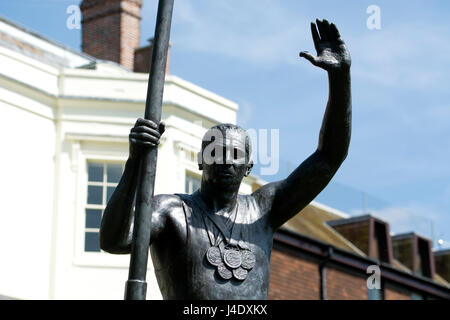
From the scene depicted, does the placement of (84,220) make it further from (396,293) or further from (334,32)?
(334,32)

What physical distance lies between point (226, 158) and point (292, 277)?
20.7 meters

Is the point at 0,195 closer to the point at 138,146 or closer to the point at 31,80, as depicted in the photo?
the point at 31,80

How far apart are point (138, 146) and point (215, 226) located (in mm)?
796

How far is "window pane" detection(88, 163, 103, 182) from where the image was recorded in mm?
21656

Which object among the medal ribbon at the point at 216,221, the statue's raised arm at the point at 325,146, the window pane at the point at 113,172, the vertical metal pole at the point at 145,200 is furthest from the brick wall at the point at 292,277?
the vertical metal pole at the point at 145,200

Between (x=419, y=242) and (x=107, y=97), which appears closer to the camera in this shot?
(x=107, y=97)

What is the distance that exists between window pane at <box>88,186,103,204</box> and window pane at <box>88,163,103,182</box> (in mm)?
209

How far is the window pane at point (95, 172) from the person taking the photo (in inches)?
853

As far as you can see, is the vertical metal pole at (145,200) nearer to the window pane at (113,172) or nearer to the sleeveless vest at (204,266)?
the sleeveless vest at (204,266)

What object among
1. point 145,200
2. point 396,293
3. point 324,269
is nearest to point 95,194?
point 324,269

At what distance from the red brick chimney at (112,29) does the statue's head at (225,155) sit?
77.9ft

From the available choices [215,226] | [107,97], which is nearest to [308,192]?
[215,226]

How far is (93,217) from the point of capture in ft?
70.2

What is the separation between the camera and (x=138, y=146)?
228 inches
